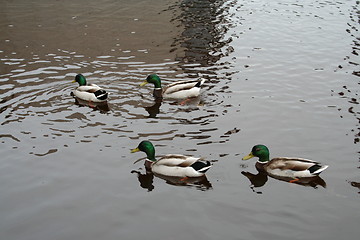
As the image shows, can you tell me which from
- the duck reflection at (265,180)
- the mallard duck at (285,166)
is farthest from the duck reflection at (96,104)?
the duck reflection at (265,180)

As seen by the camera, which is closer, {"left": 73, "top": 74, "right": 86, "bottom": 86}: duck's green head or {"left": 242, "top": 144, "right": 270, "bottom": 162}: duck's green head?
{"left": 242, "top": 144, "right": 270, "bottom": 162}: duck's green head

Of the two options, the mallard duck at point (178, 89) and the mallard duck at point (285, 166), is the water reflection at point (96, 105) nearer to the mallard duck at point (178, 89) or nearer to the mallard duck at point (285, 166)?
the mallard duck at point (178, 89)

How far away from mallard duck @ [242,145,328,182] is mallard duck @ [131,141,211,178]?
41.8 inches

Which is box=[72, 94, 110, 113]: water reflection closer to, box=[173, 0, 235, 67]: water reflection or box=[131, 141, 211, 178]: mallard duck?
box=[131, 141, 211, 178]: mallard duck

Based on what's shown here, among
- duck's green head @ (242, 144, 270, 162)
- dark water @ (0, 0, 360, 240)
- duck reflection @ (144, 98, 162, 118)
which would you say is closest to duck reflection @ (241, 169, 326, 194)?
dark water @ (0, 0, 360, 240)

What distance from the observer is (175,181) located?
29.5 feet

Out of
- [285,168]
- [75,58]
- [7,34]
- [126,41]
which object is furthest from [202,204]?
[7,34]

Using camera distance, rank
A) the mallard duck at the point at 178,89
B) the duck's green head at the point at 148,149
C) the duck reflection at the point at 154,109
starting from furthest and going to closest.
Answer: the mallard duck at the point at 178,89 < the duck reflection at the point at 154,109 < the duck's green head at the point at 148,149

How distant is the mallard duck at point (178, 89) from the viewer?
12398 mm

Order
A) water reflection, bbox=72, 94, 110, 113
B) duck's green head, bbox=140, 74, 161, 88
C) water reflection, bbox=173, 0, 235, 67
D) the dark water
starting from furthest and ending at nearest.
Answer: water reflection, bbox=173, 0, 235, 67 → duck's green head, bbox=140, 74, 161, 88 → water reflection, bbox=72, 94, 110, 113 → the dark water

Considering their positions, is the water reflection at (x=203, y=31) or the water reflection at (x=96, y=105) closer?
the water reflection at (x=96, y=105)

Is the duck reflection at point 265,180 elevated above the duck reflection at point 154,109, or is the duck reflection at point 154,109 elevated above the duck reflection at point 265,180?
the duck reflection at point 154,109

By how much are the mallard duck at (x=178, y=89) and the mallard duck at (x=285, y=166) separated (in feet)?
11.7

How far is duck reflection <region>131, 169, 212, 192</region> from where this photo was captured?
344 inches
